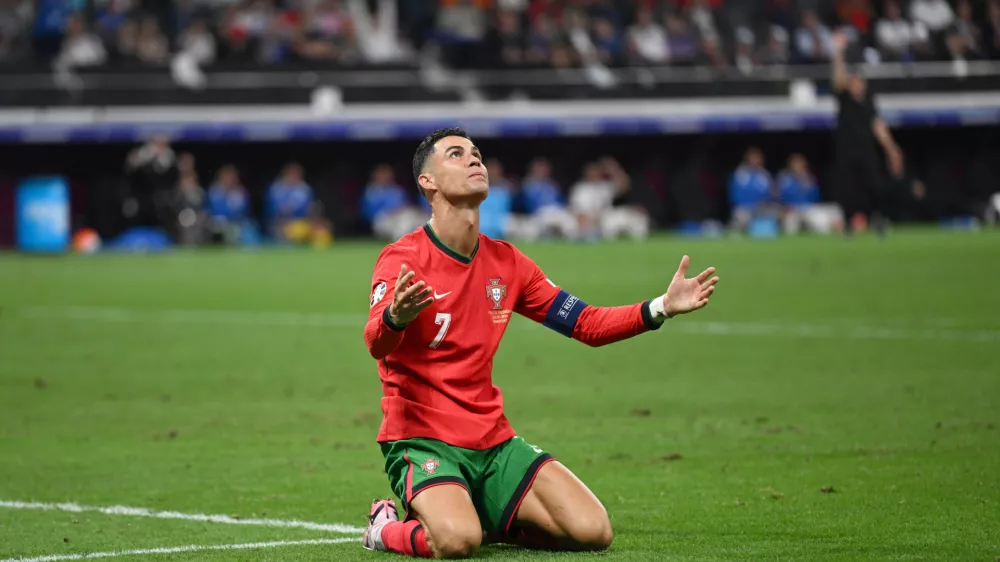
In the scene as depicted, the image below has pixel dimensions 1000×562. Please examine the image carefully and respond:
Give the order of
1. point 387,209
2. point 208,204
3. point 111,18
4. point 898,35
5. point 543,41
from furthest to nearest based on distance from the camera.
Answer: point 898,35 → point 543,41 → point 111,18 → point 387,209 → point 208,204

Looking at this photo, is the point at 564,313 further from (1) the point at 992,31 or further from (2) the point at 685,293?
(1) the point at 992,31

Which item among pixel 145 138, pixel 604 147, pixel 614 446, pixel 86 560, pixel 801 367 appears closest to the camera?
pixel 86 560

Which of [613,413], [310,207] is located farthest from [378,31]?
[613,413]

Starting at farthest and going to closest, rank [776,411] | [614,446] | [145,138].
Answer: [145,138] → [776,411] → [614,446]

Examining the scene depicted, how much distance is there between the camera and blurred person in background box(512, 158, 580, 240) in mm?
30938

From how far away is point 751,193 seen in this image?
103 ft

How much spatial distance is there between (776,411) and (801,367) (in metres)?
2.15

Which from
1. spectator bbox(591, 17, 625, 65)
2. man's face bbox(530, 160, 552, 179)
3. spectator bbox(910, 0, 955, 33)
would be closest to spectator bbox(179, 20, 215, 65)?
man's face bbox(530, 160, 552, 179)

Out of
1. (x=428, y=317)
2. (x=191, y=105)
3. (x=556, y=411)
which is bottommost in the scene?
(x=556, y=411)

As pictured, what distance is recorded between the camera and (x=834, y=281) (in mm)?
18359

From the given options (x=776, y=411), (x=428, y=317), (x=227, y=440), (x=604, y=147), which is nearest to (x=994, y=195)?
(x=604, y=147)

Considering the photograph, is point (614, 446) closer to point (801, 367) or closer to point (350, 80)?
point (801, 367)

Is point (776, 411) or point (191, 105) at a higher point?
point (191, 105)

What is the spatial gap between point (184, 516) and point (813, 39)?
28.5m
